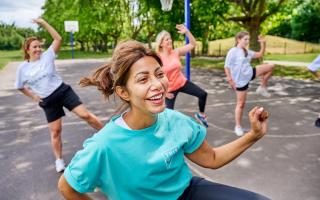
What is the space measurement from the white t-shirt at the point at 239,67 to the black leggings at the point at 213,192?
3.96 m

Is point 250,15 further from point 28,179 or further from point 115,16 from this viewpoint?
point 115,16

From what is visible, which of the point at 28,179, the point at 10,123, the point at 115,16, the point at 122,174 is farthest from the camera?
the point at 115,16

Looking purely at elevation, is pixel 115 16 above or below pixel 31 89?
above

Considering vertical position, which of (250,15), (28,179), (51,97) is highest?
(250,15)

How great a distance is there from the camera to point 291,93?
395 inches

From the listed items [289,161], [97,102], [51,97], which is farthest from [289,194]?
[97,102]

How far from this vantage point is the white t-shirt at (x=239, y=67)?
563cm

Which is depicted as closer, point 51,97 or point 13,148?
point 51,97

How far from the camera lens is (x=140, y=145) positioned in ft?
5.55

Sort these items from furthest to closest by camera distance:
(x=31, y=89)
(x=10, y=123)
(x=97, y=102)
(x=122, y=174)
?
(x=97, y=102) < (x=10, y=123) < (x=31, y=89) < (x=122, y=174)

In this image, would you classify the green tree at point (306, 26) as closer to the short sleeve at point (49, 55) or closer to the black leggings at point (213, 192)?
the short sleeve at point (49, 55)

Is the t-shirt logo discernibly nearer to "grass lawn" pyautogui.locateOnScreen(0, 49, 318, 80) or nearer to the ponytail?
the ponytail

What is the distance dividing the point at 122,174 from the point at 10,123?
21.1 feet

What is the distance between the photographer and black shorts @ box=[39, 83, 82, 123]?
439 cm
